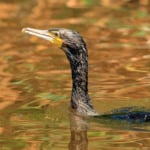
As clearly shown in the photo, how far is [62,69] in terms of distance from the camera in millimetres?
14922

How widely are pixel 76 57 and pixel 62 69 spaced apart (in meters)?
3.00

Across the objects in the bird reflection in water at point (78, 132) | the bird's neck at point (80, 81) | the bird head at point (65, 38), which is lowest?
the bird reflection in water at point (78, 132)

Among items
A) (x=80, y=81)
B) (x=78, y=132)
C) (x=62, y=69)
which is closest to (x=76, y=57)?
(x=80, y=81)

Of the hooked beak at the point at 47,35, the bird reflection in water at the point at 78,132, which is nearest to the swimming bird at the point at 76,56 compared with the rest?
the hooked beak at the point at 47,35

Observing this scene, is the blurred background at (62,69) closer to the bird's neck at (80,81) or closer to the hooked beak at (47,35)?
the bird's neck at (80,81)

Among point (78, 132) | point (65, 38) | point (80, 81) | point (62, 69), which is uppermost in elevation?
point (65, 38)

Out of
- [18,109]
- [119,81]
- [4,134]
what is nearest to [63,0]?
[119,81]

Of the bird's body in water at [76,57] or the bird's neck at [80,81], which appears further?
the bird's neck at [80,81]

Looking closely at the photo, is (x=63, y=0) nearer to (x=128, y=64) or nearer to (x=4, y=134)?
(x=128, y=64)

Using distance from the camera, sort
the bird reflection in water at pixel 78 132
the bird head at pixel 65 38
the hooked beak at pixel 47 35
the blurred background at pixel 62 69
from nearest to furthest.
Result: the bird reflection in water at pixel 78 132 < the blurred background at pixel 62 69 < the bird head at pixel 65 38 < the hooked beak at pixel 47 35

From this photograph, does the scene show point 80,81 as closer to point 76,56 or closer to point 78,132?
point 76,56

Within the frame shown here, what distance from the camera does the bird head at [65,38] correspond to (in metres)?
11.8

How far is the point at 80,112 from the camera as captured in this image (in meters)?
11.9

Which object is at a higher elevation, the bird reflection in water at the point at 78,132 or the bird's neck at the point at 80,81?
the bird's neck at the point at 80,81
